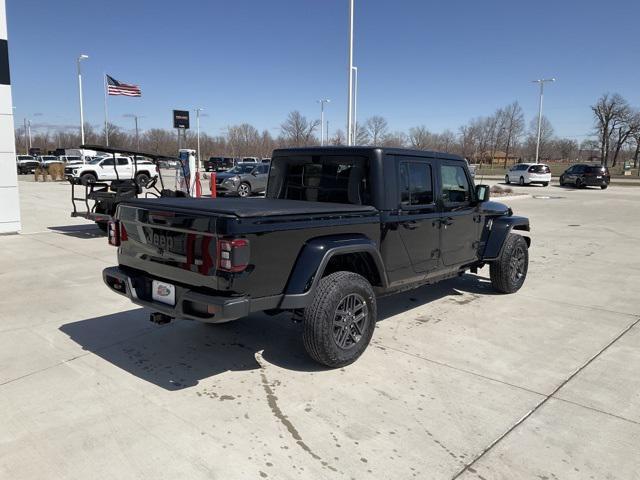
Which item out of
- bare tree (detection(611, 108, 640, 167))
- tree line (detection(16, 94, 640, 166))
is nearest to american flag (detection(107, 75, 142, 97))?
tree line (detection(16, 94, 640, 166))

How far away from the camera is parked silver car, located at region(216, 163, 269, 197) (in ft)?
73.6

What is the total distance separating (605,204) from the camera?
70.1 feet

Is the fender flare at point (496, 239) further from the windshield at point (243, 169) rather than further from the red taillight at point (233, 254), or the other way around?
the windshield at point (243, 169)

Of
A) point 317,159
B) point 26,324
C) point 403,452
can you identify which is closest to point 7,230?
point 26,324

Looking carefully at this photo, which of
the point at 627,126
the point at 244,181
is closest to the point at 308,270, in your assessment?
the point at 244,181

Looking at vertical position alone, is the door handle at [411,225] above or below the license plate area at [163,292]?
above

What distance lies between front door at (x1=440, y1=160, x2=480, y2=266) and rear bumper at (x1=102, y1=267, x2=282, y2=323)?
7.61ft

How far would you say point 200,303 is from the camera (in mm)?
3359

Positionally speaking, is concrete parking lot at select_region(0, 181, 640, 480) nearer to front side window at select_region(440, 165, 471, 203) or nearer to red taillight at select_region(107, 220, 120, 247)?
red taillight at select_region(107, 220, 120, 247)

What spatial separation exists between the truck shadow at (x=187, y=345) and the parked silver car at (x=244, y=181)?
55.8ft

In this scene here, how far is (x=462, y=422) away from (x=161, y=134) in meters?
112

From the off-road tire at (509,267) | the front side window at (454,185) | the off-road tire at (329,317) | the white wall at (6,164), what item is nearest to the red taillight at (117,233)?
the off-road tire at (329,317)

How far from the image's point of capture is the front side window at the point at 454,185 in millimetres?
5238

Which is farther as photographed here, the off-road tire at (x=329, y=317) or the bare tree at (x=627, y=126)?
the bare tree at (x=627, y=126)
